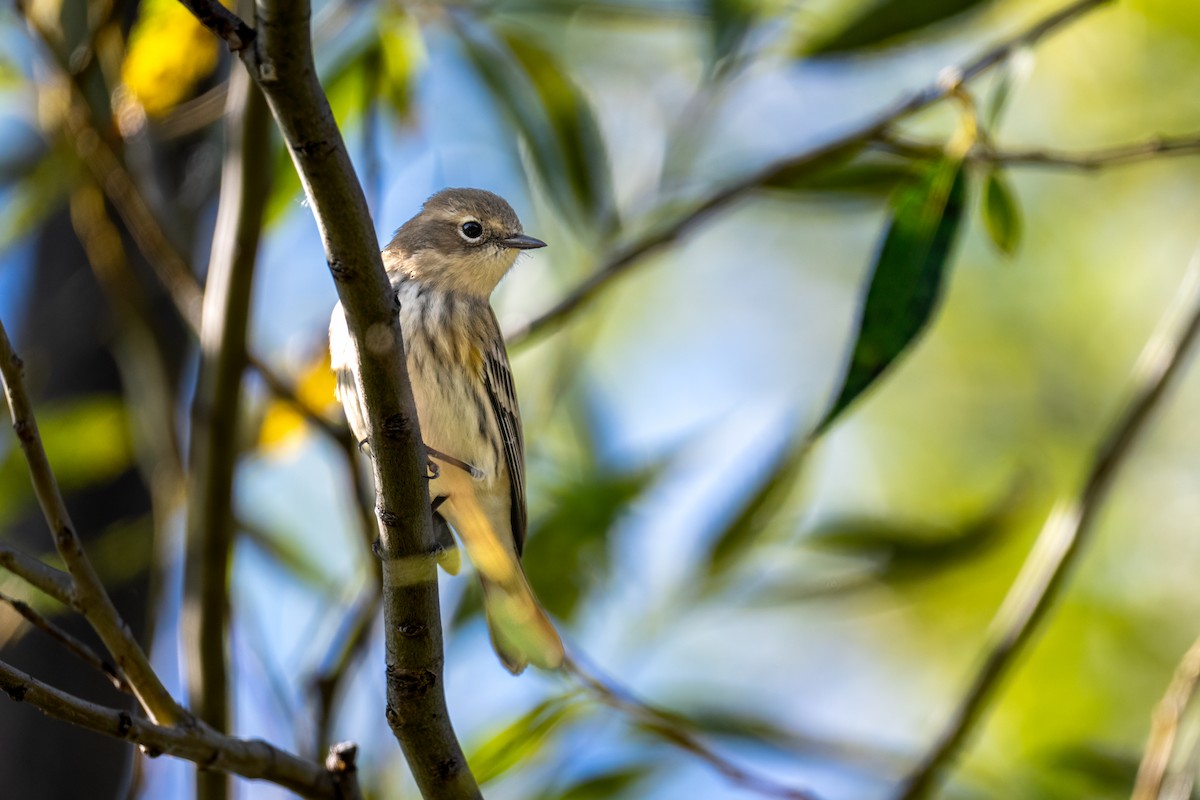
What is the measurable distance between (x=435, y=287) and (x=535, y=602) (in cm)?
101

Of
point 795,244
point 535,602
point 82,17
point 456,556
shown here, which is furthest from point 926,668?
point 82,17

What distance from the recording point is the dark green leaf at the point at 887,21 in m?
3.68

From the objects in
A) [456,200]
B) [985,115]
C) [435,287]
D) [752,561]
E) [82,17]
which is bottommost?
[752,561]

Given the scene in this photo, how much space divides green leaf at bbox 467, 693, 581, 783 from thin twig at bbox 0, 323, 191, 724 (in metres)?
0.92

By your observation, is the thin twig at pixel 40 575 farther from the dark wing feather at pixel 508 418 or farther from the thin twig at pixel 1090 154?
the thin twig at pixel 1090 154

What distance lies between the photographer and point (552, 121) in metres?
4.28

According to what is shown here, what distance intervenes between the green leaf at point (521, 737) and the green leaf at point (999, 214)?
4.99ft

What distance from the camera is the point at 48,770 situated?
175 inches

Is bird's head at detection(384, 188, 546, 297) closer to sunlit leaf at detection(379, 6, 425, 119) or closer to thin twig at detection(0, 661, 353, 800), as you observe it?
sunlit leaf at detection(379, 6, 425, 119)

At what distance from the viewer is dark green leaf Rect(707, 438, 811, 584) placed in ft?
13.1

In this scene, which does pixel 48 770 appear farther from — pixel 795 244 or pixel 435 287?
pixel 795 244

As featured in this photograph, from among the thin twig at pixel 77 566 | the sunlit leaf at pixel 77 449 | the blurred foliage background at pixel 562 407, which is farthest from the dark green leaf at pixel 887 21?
the sunlit leaf at pixel 77 449

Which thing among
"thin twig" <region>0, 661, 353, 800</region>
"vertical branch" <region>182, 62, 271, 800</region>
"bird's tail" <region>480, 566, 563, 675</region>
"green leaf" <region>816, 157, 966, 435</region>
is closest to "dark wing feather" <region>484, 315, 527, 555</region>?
"bird's tail" <region>480, 566, 563, 675</region>

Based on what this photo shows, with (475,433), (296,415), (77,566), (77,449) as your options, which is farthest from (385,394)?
(77,449)
